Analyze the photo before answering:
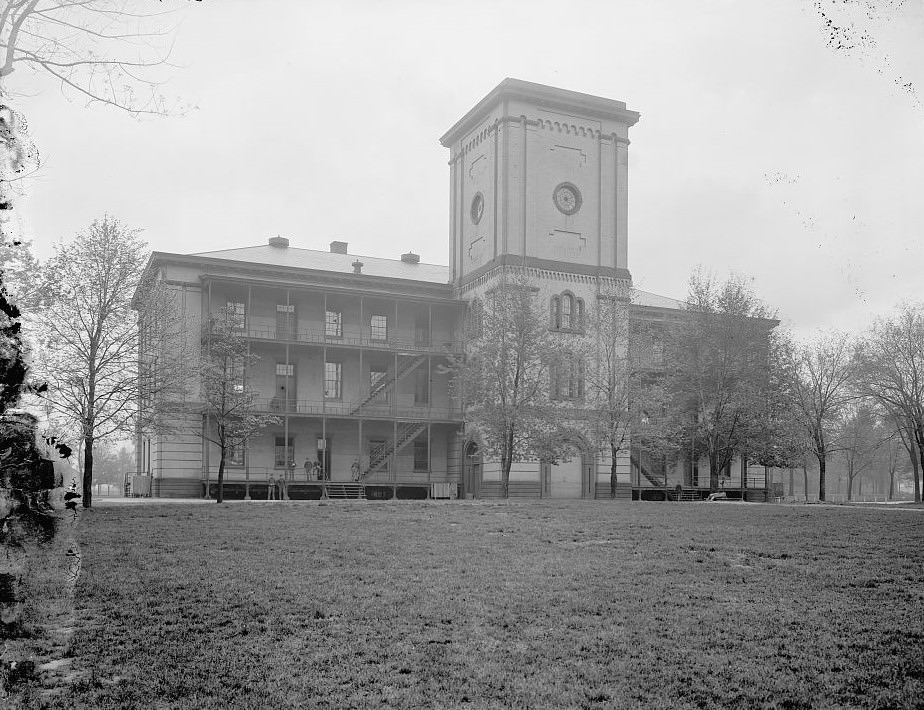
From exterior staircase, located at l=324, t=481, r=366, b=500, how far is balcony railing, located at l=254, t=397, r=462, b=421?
324cm

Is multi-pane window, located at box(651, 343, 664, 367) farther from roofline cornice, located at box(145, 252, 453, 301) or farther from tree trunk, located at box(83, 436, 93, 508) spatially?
tree trunk, located at box(83, 436, 93, 508)

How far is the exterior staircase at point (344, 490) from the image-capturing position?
38281 mm

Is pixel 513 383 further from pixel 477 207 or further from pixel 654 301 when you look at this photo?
pixel 654 301

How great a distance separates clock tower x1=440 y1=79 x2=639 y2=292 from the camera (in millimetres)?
41406

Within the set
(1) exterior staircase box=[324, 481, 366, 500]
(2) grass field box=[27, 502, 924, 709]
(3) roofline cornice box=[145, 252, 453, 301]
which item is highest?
(3) roofline cornice box=[145, 252, 453, 301]

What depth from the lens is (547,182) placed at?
4216cm

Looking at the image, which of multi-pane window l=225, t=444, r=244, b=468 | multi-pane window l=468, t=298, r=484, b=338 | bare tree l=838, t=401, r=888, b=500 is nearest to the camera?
multi-pane window l=468, t=298, r=484, b=338

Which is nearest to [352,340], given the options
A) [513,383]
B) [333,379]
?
[333,379]

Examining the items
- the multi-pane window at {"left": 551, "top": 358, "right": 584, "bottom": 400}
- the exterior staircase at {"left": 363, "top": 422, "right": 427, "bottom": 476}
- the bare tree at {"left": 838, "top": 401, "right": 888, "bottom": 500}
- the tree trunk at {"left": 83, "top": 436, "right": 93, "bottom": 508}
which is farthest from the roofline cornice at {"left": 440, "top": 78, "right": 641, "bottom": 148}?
the tree trunk at {"left": 83, "top": 436, "right": 93, "bottom": 508}

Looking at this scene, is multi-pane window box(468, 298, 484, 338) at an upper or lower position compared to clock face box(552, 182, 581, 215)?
lower

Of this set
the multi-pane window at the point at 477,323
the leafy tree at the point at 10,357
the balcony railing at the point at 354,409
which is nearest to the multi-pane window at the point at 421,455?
the balcony railing at the point at 354,409

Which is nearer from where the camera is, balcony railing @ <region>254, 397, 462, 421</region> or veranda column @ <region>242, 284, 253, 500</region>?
veranda column @ <region>242, 284, 253, 500</region>

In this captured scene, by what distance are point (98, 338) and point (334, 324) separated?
756 inches

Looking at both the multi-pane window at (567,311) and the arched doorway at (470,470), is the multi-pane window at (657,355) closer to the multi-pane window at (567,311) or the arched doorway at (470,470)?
the multi-pane window at (567,311)
